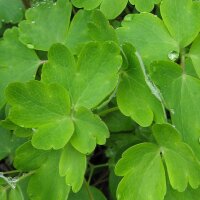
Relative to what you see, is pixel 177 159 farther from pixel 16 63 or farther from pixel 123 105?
pixel 16 63

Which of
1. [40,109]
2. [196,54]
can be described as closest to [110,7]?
[196,54]

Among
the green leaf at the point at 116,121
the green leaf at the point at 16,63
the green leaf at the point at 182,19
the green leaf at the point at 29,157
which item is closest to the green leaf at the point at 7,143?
the green leaf at the point at 16,63

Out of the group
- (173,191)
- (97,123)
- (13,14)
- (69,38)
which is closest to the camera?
(97,123)

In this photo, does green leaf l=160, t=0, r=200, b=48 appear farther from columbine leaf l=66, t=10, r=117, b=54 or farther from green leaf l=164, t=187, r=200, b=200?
green leaf l=164, t=187, r=200, b=200

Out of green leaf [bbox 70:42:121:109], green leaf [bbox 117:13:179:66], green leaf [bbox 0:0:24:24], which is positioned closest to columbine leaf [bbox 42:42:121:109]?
green leaf [bbox 70:42:121:109]

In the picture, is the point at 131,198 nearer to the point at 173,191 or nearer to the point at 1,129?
the point at 173,191

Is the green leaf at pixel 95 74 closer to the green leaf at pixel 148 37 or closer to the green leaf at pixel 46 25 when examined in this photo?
the green leaf at pixel 148 37

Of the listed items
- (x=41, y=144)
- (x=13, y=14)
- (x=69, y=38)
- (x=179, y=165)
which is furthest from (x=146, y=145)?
(x=13, y=14)
